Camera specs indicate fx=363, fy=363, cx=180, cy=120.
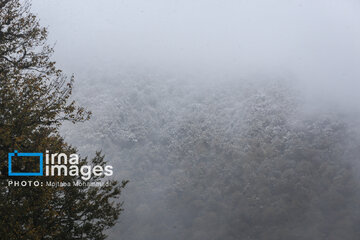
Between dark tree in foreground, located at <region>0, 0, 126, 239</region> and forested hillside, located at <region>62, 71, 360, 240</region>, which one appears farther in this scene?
A: forested hillside, located at <region>62, 71, 360, 240</region>

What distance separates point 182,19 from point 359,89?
3545cm

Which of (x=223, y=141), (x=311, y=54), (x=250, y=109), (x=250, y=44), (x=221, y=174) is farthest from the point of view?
(x=250, y=44)

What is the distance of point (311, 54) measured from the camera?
49.9 metres

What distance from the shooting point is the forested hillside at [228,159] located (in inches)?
1108

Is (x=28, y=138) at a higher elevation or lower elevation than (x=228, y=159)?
lower

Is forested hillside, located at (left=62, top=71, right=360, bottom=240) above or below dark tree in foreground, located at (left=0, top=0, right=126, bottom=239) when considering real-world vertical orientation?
above

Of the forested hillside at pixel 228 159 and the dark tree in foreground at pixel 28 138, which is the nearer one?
the dark tree in foreground at pixel 28 138

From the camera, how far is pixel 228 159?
3322cm

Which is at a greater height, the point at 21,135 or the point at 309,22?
the point at 309,22

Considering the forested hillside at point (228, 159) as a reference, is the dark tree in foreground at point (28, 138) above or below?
below

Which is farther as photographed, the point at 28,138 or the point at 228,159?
the point at 228,159

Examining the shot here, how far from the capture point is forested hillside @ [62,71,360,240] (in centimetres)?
2814

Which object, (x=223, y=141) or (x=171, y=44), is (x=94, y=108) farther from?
(x=171, y=44)

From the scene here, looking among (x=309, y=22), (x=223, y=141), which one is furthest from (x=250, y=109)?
(x=309, y=22)
